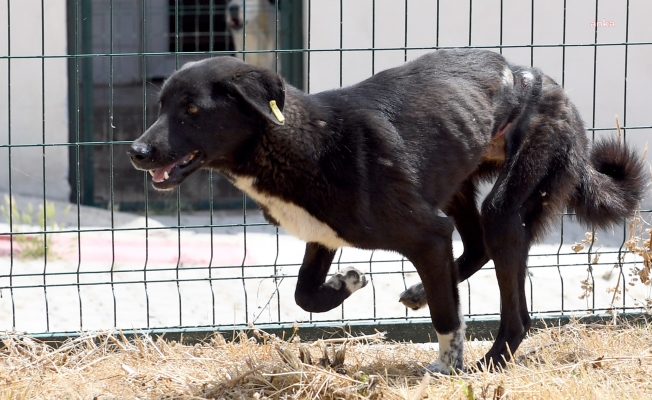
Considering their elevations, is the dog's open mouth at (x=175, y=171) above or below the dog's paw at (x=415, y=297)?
above

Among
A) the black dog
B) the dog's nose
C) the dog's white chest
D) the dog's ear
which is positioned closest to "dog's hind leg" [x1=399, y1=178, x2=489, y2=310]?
the black dog

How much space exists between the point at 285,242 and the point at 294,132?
13.4 feet

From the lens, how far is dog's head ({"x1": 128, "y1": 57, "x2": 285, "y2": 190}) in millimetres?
3598

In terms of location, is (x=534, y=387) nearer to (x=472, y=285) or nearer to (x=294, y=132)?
(x=294, y=132)

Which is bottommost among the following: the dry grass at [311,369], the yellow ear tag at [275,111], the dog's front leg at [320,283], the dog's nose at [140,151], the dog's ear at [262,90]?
the dry grass at [311,369]

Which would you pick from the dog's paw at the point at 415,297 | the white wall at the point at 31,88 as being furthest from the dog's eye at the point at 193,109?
the white wall at the point at 31,88

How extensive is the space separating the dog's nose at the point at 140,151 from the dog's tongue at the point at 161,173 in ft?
0.40

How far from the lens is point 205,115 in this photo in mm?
3635

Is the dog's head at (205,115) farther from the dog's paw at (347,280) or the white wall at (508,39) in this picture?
the white wall at (508,39)

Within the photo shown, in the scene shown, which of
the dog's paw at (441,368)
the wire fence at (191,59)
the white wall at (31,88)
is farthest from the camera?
the white wall at (31,88)

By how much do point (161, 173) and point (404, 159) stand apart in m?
1.01

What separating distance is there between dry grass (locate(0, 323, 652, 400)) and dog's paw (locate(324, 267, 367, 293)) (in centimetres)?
26

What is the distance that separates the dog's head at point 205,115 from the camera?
3598 millimetres

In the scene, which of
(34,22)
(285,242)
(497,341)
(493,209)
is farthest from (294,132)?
(34,22)
